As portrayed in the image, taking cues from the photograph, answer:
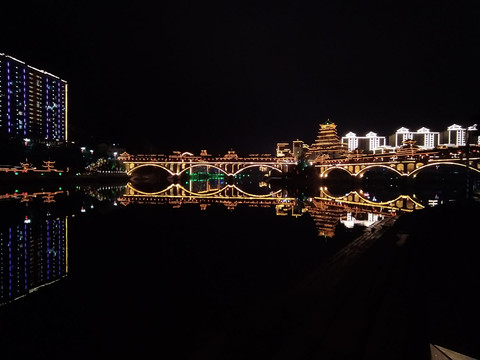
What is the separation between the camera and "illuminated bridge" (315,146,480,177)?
3697cm

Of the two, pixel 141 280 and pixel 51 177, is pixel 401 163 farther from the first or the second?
pixel 51 177

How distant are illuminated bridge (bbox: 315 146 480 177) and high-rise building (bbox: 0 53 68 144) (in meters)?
58.7

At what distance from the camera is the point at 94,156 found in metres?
62.2

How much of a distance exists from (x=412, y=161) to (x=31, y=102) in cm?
8247

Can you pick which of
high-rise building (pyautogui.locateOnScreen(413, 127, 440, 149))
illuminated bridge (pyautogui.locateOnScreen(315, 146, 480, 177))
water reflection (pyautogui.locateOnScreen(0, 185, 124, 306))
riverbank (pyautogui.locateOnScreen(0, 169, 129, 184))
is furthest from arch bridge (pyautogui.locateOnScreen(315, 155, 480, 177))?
high-rise building (pyautogui.locateOnScreen(413, 127, 440, 149))

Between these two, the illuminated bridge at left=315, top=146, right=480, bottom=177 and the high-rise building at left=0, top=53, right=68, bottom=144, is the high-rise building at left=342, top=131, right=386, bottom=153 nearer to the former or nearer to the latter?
the illuminated bridge at left=315, top=146, right=480, bottom=177

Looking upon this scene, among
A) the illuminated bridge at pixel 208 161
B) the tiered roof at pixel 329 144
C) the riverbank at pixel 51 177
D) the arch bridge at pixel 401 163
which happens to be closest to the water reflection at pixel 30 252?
the riverbank at pixel 51 177

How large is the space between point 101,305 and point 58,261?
13.0 feet

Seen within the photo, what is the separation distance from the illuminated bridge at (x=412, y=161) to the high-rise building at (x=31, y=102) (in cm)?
5870

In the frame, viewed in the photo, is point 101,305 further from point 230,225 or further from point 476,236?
point 230,225

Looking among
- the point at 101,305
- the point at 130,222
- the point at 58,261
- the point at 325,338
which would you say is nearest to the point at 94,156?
the point at 130,222

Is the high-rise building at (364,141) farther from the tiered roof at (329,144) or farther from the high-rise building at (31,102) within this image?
the high-rise building at (31,102)

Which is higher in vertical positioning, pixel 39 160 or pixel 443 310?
pixel 39 160

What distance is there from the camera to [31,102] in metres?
71.2
